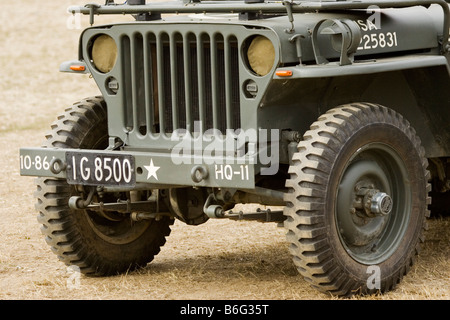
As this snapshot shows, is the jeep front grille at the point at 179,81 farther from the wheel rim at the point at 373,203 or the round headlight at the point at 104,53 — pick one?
the wheel rim at the point at 373,203

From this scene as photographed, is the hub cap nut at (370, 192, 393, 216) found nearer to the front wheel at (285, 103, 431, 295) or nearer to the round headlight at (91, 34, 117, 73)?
the front wheel at (285, 103, 431, 295)

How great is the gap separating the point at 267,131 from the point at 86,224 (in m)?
1.49

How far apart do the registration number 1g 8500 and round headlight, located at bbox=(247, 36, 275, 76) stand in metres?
0.88

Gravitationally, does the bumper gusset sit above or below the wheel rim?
above

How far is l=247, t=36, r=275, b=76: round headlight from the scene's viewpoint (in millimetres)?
6035

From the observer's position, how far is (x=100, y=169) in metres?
6.34

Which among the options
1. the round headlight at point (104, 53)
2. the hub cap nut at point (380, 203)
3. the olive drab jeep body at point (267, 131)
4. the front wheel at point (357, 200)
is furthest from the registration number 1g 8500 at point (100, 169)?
the hub cap nut at point (380, 203)

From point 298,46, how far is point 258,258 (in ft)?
6.96

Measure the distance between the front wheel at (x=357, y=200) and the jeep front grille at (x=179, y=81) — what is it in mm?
586

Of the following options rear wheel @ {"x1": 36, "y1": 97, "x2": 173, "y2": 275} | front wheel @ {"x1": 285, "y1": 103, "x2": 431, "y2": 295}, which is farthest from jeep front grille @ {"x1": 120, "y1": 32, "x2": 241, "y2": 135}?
front wheel @ {"x1": 285, "y1": 103, "x2": 431, "y2": 295}

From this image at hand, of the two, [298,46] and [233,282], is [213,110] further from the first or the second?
[233,282]

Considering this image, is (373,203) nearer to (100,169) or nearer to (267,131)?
(267,131)

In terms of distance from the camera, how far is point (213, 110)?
627 cm

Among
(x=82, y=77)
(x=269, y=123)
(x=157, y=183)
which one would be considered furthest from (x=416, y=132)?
(x=82, y=77)
